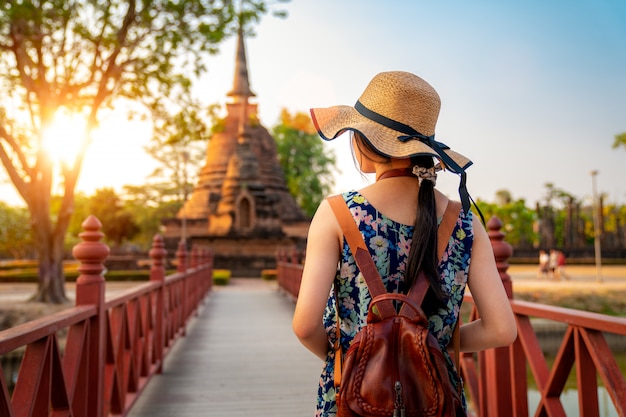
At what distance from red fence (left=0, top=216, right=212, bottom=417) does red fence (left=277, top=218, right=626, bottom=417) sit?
2.08m

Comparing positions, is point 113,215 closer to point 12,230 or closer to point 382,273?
point 12,230

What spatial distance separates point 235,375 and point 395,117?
481 cm

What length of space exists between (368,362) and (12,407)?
1.35 m

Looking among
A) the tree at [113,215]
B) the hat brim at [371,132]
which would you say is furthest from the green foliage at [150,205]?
the hat brim at [371,132]

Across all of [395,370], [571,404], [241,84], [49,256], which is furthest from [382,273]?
[241,84]

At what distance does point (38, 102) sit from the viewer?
12859 millimetres

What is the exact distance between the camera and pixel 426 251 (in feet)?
5.45

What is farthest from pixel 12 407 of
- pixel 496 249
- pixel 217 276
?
pixel 217 276

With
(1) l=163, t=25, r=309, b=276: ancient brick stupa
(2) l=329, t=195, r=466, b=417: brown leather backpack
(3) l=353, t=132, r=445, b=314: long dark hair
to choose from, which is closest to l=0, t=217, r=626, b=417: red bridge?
(3) l=353, t=132, r=445, b=314: long dark hair

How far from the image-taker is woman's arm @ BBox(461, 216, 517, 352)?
176 cm

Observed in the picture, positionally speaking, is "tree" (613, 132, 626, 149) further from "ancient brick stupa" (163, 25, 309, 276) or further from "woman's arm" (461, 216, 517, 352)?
"woman's arm" (461, 216, 517, 352)

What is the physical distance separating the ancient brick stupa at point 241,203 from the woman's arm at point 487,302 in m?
24.6

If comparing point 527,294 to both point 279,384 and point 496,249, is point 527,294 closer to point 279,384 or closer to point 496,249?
point 279,384

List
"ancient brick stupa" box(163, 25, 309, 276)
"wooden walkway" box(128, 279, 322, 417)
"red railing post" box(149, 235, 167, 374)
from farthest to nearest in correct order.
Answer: "ancient brick stupa" box(163, 25, 309, 276) < "red railing post" box(149, 235, 167, 374) < "wooden walkway" box(128, 279, 322, 417)
